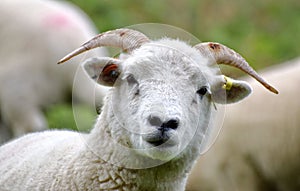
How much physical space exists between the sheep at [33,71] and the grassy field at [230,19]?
4269 millimetres

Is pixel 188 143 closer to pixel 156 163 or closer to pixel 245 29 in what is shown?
pixel 156 163

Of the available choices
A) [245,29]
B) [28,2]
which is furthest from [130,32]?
[245,29]

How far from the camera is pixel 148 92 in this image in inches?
188

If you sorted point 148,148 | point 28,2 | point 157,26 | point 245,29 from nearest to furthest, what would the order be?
point 148,148
point 157,26
point 28,2
point 245,29

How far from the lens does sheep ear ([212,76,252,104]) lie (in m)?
5.27

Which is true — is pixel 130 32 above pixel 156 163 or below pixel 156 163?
above

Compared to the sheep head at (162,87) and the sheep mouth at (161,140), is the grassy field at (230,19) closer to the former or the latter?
the sheep head at (162,87)

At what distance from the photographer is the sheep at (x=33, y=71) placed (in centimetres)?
1040

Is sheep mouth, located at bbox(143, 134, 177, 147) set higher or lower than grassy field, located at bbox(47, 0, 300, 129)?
lower

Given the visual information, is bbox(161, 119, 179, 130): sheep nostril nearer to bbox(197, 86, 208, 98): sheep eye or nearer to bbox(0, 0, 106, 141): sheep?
bbox(197, 86, 208, 98): sheep eye

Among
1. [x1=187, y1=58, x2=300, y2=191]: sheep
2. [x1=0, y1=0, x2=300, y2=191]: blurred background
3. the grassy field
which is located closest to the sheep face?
[x1=0, y1=0, x2=300, y2=191]: blurred background

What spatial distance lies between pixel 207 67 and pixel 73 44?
5.52 m

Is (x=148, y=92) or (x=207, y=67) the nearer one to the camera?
(x=148, y=92)

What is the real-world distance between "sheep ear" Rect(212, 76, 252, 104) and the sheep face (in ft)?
0.09
